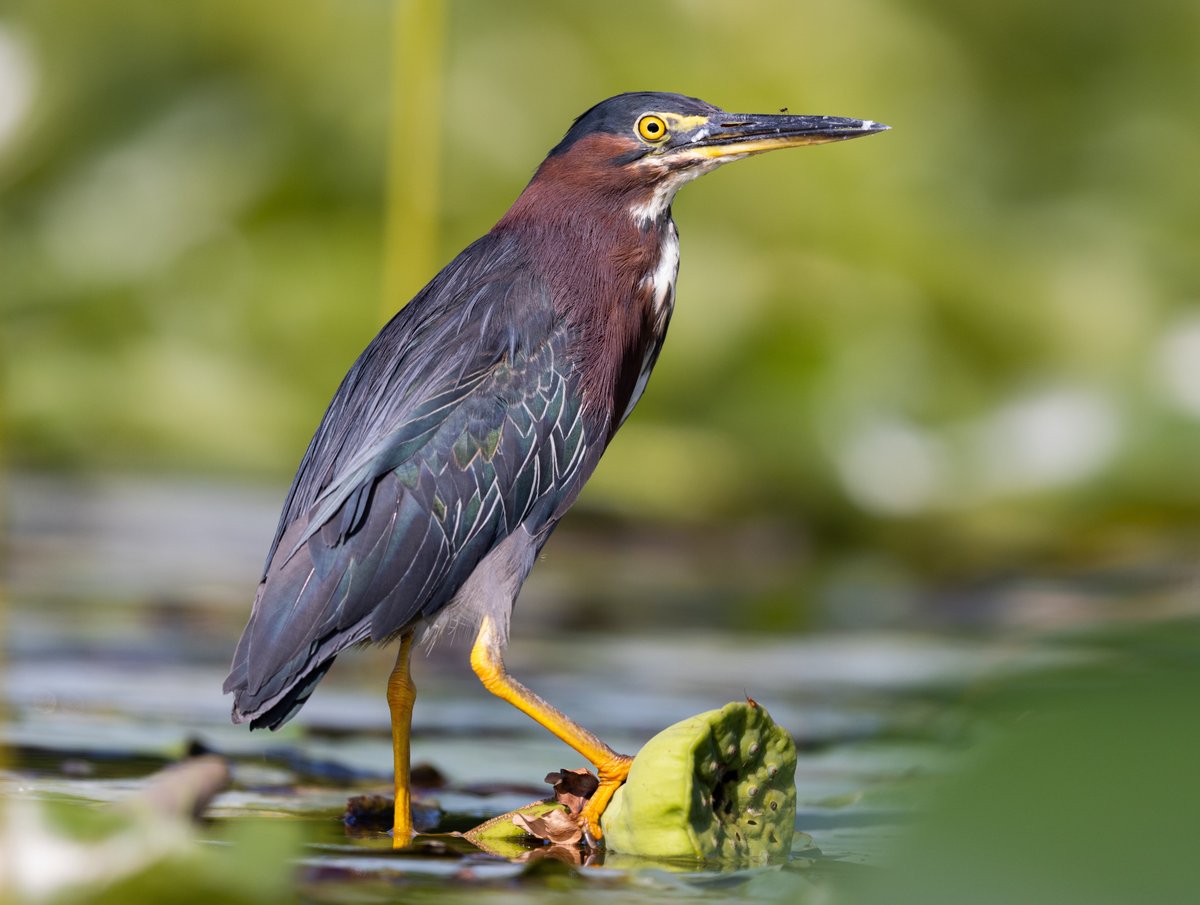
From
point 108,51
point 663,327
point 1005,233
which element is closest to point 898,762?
point 663,327

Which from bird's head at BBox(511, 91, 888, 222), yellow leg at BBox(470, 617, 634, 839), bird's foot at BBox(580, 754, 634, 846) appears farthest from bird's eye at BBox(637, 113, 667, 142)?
bird's foot at BBox(580, 754, 634, 846)

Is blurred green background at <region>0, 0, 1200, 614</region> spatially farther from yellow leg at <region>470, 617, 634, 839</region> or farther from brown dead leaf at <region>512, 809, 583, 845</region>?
brown dead leaf at <region>512, 809, 583, 845</region>

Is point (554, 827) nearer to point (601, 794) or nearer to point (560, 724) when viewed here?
point (601, 794)

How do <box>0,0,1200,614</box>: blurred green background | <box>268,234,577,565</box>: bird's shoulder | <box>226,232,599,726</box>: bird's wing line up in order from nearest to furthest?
<box>226,232,599,726</box>: bird's wing
<box>268,234,577,565</box>: bird's shoulder
<box>0,0,1200,614</box>: blurred green background

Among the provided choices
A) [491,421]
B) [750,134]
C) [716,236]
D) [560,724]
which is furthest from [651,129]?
[716,236]

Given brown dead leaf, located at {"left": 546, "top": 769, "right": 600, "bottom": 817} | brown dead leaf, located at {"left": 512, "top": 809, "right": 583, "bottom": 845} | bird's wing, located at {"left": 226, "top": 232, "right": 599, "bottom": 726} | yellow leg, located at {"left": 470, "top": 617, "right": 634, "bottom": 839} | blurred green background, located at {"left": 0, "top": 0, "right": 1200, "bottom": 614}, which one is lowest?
brown dead leaf, located at {"left": 512, "top": 809, "right": 583, "bottom": 845}

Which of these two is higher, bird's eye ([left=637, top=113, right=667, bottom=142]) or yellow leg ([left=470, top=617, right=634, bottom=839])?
bird's eye ([left=637, top=113, right=667, bottom=142])
